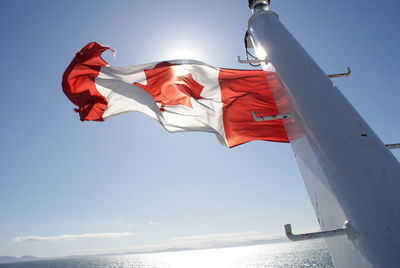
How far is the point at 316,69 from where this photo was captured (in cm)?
253

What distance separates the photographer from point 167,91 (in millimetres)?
5383

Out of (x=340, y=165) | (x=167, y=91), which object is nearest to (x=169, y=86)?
(x=167, y=91)

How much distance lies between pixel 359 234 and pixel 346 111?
91cm

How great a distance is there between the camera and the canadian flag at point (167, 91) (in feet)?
16.5

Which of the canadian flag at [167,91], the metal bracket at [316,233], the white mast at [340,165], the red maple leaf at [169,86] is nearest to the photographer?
the white mast at [340,165]

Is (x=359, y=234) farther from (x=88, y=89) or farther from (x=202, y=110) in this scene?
(x=88, y=89)

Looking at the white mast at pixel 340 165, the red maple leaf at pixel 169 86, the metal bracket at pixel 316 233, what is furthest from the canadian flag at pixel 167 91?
the metal bracket at pixel 316 233

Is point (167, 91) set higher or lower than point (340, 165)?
higher

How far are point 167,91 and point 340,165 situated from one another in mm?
3979

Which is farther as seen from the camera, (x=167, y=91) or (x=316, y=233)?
(x=167, y=91)

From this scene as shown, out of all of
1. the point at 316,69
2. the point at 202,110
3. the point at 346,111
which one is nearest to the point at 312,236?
the point at 346,111

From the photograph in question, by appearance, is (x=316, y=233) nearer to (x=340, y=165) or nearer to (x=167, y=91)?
(x=340, y=165)

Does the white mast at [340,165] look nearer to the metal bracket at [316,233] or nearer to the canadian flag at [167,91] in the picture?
the metal bracket at [316,233]

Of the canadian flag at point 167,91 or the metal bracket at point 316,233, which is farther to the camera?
the canadian flag at point 167,91
